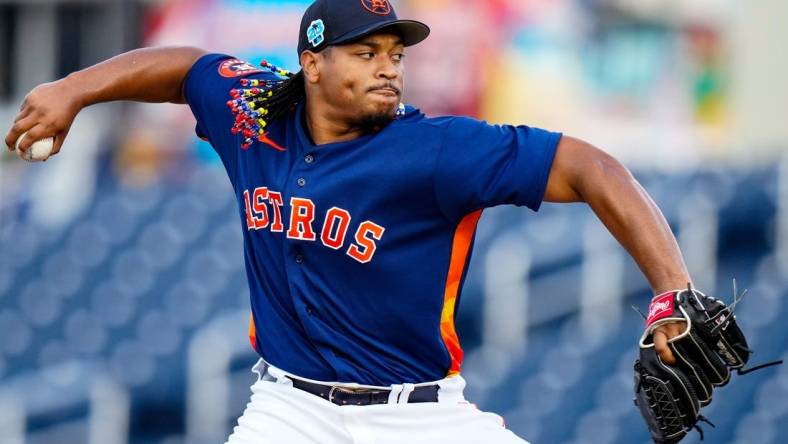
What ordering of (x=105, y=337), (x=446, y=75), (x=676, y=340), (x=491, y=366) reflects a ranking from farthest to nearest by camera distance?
1. (x=446, y=75)
2. (x=105, y=337)
3. (x=491, y=366)
4. (x=676, y=340)

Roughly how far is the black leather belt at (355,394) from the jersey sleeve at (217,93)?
65 centimetres

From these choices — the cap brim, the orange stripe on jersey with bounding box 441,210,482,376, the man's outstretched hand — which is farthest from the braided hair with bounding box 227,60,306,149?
the orange stripe on jersey with bounding box 441,210,482,376

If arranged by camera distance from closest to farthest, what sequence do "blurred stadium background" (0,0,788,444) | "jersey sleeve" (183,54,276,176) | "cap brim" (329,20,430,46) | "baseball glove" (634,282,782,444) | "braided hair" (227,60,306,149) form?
"baseball glove" (634,282,782,444), "cap brim" (329,20,430,46), "braided hair" (227,60,306,149), "jersey sleeve" (183,54,276,176), "blurred stadium background" (0,0,788,444)

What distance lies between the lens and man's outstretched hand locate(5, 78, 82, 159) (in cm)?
357

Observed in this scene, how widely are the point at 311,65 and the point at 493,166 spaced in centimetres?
58

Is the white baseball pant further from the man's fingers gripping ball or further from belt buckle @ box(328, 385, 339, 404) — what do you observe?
the man's fingers gripping ball

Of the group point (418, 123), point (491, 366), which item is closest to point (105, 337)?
point (491, 366)

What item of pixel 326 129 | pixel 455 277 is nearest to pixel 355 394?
pixel 455 277

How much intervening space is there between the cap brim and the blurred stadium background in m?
3.48

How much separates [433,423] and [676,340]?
26.0 inches

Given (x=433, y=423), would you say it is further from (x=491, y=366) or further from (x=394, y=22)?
(x=491, y=366)

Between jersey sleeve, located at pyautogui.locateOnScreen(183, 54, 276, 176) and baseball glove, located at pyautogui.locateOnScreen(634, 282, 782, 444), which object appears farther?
jersey sleeve, located at pyautogui.locateOnScreen(183, 54, 276, 176)

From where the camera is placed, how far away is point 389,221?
11.2ft

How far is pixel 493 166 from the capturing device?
329cm
